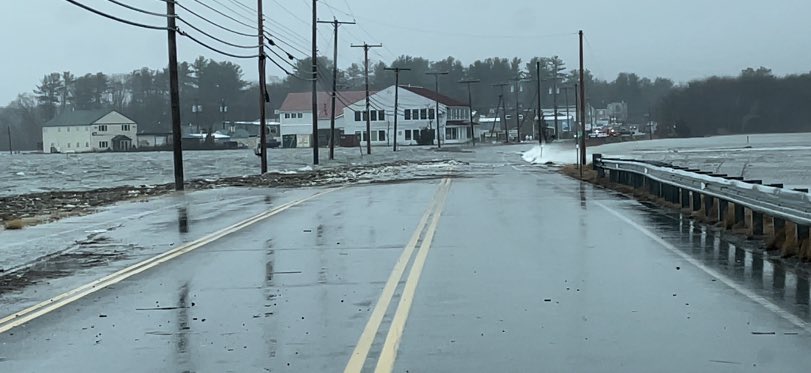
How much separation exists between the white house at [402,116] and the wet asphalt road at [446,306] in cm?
10869

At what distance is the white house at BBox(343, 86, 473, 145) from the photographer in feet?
412

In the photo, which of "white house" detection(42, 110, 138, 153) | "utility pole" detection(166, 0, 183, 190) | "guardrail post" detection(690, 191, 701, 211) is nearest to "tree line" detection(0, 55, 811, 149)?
"white house" detection(42, 110, 138, 153)

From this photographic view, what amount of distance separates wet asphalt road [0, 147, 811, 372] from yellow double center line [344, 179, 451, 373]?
0.04 metres

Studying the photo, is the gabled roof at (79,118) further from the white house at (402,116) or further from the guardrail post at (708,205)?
the guardrail post at (708,205)

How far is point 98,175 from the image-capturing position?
4975 centimetres

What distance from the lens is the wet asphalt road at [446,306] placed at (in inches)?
292

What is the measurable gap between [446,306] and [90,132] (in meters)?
132

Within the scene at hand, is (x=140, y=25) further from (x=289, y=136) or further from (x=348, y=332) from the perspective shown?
(x=289, y=136)

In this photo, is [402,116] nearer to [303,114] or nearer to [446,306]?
[303,114]

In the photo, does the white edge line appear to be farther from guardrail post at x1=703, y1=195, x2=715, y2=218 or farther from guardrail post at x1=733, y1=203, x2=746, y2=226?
guardrail post at x1=703, y1=195, x2=715, y2=218

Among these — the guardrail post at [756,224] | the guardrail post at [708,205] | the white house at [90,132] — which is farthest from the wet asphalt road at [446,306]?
the white house at [90,132]

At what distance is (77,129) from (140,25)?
→ 112m

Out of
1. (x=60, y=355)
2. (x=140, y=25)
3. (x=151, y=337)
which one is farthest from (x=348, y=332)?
(x=140, y=25)

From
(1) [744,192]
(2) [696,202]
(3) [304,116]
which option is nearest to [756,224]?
(1) [744,192]
